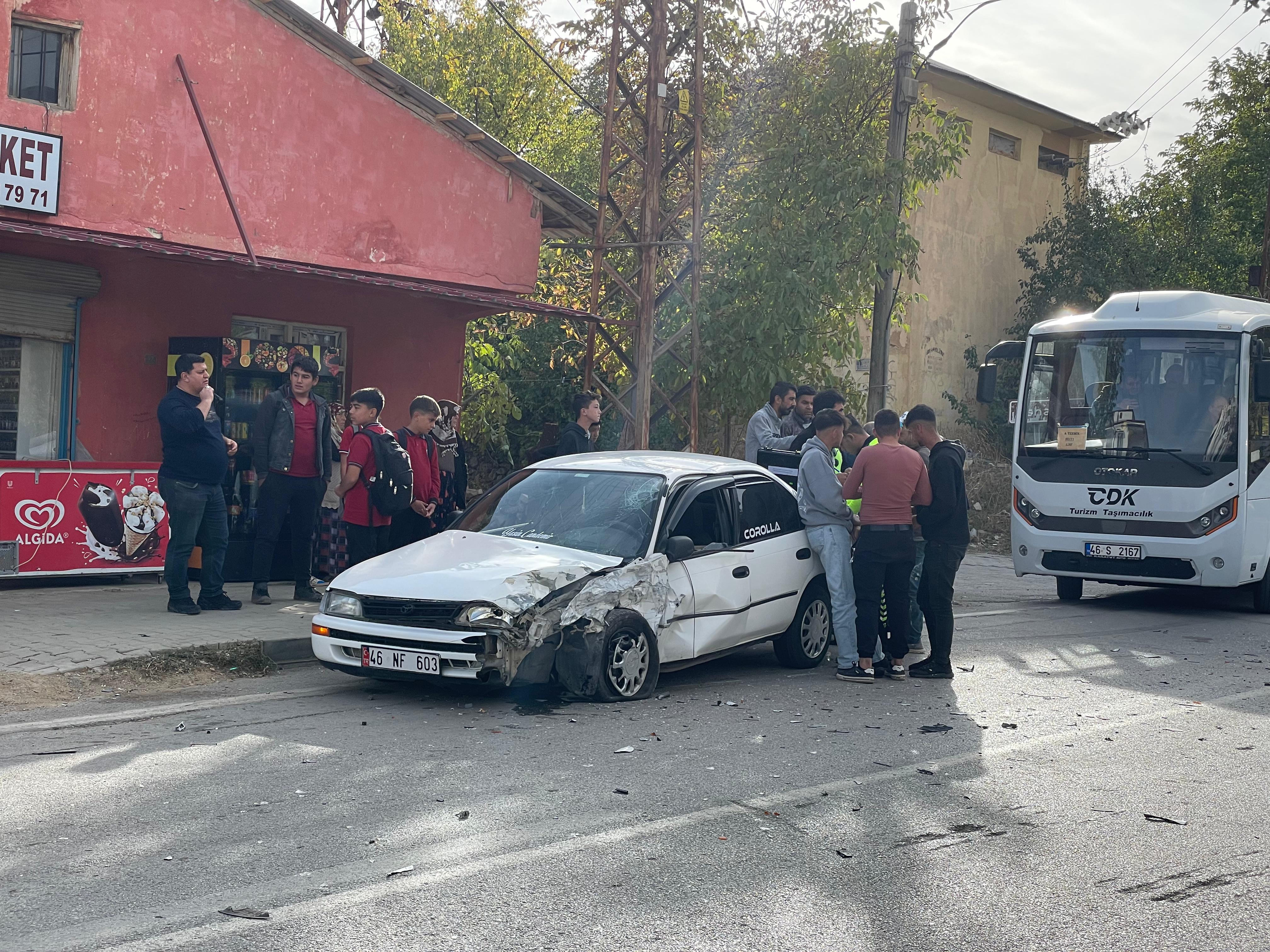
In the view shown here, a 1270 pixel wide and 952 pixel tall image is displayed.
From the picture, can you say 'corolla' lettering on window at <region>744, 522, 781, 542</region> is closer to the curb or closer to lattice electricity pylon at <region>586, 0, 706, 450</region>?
the curb

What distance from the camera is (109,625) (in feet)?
30.5

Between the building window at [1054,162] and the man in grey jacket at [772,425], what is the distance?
20.4m

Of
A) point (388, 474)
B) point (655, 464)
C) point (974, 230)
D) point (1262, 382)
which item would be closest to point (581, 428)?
point (388, 474)

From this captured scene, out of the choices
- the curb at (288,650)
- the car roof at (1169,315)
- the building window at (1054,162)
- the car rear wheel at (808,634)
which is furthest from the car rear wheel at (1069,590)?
the building window at (1054,162)

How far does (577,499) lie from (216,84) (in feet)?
23.4

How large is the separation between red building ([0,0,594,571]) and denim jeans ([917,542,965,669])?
606 cm

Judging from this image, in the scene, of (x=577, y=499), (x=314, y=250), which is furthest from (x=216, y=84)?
(x=577, y=499)

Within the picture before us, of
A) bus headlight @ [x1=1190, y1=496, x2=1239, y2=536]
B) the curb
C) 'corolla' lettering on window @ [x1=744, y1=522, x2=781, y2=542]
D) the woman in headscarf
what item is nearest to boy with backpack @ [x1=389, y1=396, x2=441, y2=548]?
the woman in headscarf

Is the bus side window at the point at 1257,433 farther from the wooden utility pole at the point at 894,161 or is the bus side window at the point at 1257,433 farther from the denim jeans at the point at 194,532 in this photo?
the denim jeans at the point at 194,532

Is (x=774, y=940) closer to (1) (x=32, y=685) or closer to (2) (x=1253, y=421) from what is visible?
(1) (x=32, y=685)

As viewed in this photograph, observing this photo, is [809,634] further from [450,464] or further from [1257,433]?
[1257,433]

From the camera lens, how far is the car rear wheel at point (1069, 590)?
47.8ft

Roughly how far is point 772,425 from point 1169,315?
454 cm

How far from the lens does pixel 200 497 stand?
9703 mm
